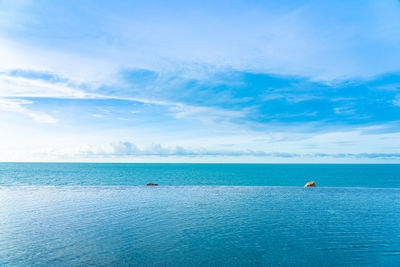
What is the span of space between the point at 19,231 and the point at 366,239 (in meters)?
34.4

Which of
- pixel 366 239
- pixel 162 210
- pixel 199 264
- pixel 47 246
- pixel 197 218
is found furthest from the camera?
pixel 162 210

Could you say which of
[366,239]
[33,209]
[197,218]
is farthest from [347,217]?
[33,209]

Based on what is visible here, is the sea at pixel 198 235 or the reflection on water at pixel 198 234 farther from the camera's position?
the reflection on water at pixel 198 234

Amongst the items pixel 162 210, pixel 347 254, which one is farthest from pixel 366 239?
pixel 162 210

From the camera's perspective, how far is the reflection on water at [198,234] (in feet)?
61.6

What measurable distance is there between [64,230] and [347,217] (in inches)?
1356

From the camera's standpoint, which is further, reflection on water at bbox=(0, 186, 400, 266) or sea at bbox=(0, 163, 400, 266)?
reflection on water at bbox=(0, 186, 400, 266)

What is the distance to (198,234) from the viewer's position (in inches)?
974

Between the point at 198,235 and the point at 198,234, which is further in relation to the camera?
the point at 198,234

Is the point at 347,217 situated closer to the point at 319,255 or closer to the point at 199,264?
the point at 319,255

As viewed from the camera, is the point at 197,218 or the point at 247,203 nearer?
the point at 197,218

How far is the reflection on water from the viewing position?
1878 cm

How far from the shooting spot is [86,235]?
2436 centimetres

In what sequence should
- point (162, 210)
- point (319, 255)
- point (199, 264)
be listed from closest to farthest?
point (199, 264)
point (319, 255)
point (162, 210)
